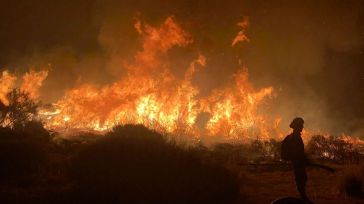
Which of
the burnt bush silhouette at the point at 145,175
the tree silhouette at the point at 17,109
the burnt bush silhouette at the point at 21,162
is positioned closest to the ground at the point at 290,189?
the burnt bush silhouette at the point at 145,175

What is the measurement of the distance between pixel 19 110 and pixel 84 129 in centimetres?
638

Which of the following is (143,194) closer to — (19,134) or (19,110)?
(19,134)

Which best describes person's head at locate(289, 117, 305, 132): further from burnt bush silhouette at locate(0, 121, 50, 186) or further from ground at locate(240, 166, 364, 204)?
burnt bush silhouette at locate(0, 121, 50, 186)

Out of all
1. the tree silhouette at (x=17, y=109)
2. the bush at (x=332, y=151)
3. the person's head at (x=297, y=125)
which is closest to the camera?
the person's head at (x=297, y=125)

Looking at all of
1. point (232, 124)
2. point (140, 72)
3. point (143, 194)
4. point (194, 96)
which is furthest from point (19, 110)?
point (143, 194)

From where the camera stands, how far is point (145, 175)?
38.3 ft

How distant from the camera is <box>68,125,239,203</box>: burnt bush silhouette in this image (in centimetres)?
1058

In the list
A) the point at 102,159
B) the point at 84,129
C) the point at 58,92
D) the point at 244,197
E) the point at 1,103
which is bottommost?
the point at 244,197

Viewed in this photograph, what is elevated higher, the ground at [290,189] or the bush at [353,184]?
the bush at [353,184]

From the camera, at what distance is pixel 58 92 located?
191ft

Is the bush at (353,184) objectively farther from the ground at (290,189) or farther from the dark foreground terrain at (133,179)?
the ground at (290,189)

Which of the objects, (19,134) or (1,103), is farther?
(1,103)

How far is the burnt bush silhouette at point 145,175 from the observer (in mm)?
10578

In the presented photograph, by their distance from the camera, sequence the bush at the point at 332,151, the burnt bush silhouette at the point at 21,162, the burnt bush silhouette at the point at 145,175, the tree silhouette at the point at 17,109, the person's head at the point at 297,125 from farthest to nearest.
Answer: the tree silhouette at the point at 17,109 < the bush at the point at 332,151 < the burnt bush silhouette at the point at 21,162 < the burnt bush silhouette at the point at 145,175 < the person's head at the point at 297,125
